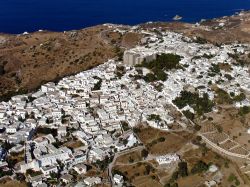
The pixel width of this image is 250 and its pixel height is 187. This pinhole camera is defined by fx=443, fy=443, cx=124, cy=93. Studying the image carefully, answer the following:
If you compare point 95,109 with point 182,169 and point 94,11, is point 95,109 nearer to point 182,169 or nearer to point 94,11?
point 182,169

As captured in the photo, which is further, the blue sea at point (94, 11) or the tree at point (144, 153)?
the blue sea at point (94, 11)

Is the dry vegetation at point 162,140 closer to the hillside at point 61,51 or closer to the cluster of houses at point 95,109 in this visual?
the cluster of houses at point 95,109

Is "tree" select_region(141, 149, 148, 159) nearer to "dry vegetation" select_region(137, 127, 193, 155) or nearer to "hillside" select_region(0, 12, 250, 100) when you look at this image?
"dry vegetation" select_region(137, 127, 193, 155)

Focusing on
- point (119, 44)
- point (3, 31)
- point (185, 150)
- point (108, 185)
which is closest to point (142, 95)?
point (185, 150)

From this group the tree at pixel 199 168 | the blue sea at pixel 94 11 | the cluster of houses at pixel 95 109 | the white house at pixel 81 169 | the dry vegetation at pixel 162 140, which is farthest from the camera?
the blue sea at pixel 94 11

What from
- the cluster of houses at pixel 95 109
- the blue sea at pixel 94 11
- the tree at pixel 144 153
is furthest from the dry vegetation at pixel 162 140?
the blue sea at pixel 94 11

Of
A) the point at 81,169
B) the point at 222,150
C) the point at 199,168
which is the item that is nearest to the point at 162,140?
the point at 199,168
